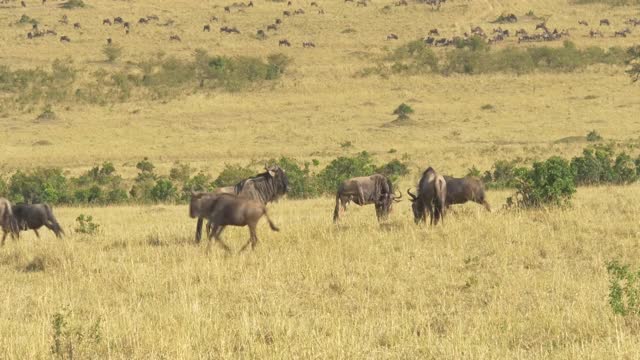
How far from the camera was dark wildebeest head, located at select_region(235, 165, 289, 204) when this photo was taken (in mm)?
13281

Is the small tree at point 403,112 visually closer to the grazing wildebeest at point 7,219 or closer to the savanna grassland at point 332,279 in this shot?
the savanna grassland at point 332,279

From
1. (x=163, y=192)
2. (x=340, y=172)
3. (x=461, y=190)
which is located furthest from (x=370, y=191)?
(x=340, y=172)

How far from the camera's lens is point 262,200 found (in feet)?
43.7

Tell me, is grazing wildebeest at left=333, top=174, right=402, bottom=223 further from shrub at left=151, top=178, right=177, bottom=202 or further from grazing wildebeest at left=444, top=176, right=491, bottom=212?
shrub at left=151, top=178, right=177, bottom=202

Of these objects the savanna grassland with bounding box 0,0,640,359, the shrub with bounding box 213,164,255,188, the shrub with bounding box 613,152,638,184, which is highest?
the savanna grassland with bounding box 0,0,640,359

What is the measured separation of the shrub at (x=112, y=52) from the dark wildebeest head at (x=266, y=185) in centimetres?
4758

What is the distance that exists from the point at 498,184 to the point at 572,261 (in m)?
15.3

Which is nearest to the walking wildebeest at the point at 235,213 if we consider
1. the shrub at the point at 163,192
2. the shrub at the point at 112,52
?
the shrub at the point at 163,192

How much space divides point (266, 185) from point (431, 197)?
2565 millimetres

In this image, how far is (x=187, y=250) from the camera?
1140cm

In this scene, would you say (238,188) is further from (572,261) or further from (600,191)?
(600,191)

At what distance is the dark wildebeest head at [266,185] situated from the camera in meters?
13.3

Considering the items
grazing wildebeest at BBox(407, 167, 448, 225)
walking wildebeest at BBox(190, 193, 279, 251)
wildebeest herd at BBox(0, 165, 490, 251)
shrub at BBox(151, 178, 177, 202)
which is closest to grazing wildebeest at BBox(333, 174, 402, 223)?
wildebeest herd at BBox(0, 165, 490, 251)

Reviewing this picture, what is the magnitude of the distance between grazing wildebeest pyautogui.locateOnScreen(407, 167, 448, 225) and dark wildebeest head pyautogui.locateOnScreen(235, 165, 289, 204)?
79.0 inches
